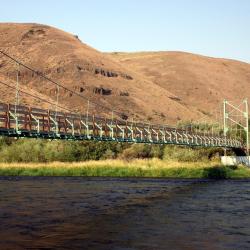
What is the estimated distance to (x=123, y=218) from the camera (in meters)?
19.5

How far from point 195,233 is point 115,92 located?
91268mm

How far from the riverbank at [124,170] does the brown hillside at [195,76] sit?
8376 cm

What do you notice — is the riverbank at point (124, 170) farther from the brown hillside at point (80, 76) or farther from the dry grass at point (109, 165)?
the brown hillside at point (80, 76)

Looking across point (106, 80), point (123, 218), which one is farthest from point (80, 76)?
point (123, 218)

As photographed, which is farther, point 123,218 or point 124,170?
point 124,170

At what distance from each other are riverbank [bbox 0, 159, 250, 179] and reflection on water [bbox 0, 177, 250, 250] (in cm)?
1335

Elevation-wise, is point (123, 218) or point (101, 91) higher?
point (101, 91)

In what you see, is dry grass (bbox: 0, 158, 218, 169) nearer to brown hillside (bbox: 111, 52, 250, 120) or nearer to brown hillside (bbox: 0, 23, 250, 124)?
brown hillside (bbox: 0, 23, 250, 124)

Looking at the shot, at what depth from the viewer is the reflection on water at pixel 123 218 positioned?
14844 millimetres

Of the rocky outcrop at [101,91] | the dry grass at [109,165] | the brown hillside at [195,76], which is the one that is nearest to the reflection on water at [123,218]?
the dry grass at [109,165]

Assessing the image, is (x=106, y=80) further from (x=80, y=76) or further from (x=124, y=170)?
(x=124, y=170)

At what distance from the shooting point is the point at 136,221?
61.8 feet

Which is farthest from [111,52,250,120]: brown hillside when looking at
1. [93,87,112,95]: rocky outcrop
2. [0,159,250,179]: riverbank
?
[0,159,250,179]: riverbank

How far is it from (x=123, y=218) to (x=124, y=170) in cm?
2571
